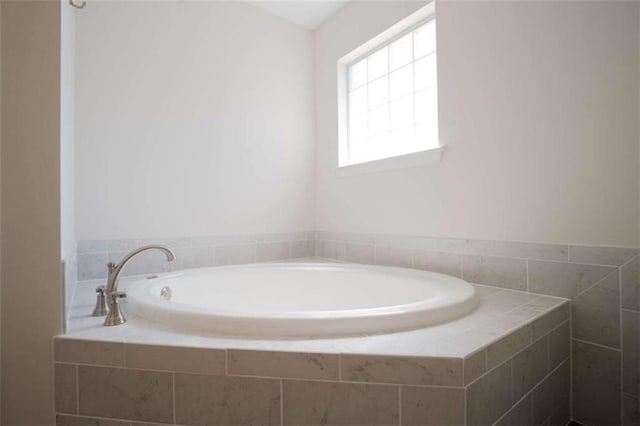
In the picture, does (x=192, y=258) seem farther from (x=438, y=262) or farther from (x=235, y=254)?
(x=438, y=262)

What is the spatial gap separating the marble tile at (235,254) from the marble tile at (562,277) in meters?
1.85

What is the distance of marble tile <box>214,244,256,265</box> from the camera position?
98.0 inches

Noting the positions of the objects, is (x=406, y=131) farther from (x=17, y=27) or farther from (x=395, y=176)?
(x=17, y=27)

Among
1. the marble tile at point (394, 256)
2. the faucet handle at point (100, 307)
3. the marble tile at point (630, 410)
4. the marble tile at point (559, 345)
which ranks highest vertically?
the marble tile at point (394, 256)

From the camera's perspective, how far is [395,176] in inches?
89.7

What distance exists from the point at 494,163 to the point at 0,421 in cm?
223

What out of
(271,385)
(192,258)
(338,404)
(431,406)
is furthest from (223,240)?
(431,406)

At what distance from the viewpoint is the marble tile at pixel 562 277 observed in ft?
4.57

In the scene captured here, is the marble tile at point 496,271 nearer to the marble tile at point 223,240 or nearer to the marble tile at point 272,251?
the marble tile at point 272,251

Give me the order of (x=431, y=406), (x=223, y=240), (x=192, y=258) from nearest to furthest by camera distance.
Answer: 1. (x=431, y=406)
2. (x=192, y=258)
3. (x=223, y=240)

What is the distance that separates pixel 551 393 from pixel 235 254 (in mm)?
2023

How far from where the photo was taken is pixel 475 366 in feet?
3.02

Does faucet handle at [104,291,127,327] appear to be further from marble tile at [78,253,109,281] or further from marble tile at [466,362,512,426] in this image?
marble tile at [466,362,512,426]

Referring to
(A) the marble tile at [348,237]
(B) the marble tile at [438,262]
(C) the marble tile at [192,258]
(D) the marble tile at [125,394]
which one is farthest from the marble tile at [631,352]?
(C) the marble tile at [192,258]
